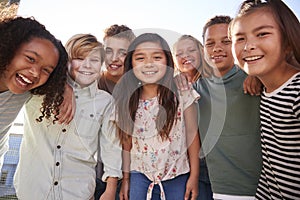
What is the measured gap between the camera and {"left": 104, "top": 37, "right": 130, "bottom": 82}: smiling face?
53.5 inches

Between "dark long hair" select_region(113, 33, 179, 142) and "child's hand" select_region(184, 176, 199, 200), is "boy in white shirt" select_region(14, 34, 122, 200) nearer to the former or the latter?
"dark long hair" select_region(113, 33, 179, 142)

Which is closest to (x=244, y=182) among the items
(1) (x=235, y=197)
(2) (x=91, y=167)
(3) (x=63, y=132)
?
(1) (x=235, y=197)

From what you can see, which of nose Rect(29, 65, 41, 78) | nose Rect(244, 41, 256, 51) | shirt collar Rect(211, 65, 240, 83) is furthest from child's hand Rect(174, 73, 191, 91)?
nose Rect(29, 65, 41, 78)

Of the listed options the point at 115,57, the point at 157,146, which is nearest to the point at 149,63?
the point at 115,57

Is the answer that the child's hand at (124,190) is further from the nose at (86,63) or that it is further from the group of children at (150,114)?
the nose at (86,63)

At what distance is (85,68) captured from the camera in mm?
1207

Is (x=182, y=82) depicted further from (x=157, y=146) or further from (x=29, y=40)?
(x=29, y=40)

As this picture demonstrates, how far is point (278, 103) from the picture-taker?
0.82 meters

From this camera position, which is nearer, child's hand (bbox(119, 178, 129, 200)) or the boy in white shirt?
the boy in white shirt

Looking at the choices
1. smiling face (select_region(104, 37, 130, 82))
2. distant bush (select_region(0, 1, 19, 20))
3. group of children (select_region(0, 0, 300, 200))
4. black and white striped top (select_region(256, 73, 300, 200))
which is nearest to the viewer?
black and white striped top (select_region(256, 73, 300, 200))

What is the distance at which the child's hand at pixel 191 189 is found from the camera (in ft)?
3.50

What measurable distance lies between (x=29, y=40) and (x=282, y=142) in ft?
3.16

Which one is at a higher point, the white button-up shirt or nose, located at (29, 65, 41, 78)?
nose, located at (29, 65, 41, 78)

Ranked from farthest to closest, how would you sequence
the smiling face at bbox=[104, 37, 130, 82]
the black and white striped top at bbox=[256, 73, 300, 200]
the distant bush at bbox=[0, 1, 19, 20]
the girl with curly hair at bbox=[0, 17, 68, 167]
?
1. the smiling face at bbox=[104, 37, 130, 82]
2. the distant bush at bbox=[0, 1, 19, 20]
3. the girl with curly hair at bbox=[0, 17, 68, 167]
4. the black and white striped top at bbox=[256, 73, 300, 200]
